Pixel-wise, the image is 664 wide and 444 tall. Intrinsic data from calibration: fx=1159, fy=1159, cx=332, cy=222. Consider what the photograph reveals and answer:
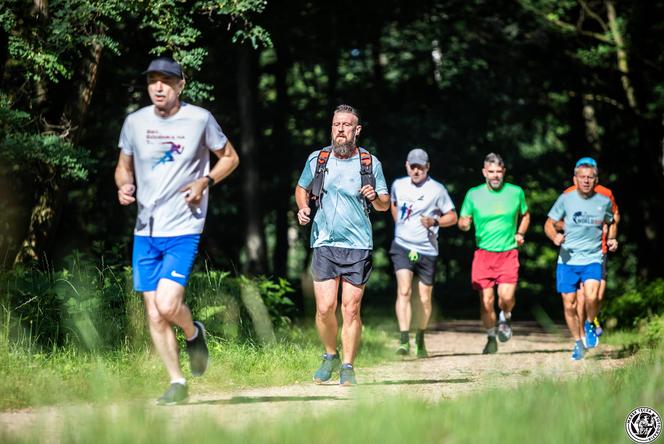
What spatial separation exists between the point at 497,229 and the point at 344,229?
465cm

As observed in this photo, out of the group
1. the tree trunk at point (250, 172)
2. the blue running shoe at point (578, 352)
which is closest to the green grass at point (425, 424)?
the blue running shoe at point (578, 352)

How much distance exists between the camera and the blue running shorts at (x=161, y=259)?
7617mm

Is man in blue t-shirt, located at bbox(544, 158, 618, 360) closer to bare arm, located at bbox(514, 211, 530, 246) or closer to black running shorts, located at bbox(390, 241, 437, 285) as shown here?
bare arm, located at bbox(514, 211, 530, 246)

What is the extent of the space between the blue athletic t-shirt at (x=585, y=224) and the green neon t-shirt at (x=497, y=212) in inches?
40.8

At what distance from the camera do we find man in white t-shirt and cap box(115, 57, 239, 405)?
7.61 metres

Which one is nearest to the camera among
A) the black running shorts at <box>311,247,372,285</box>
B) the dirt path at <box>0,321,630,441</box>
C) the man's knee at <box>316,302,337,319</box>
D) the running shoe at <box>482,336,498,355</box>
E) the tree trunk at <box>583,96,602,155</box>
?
the dirt path at <box>0,321,630,441</box>

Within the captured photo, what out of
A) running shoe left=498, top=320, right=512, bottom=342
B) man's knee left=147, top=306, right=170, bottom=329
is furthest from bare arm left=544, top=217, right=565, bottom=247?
man's knee left=147, top=306, right=170, bottom=329

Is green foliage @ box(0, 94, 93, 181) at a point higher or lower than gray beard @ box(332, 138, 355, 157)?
higher

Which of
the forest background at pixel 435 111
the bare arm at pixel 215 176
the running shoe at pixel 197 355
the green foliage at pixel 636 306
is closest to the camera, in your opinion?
the bare arm at pixel 215 176

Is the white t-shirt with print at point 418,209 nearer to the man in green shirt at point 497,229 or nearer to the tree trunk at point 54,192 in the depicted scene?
the man in green shirt at point 497,229

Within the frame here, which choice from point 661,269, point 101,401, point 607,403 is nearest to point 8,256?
point 101,401

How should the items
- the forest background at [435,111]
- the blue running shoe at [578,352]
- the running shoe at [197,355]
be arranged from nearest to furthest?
the running shoe at [197,355]
the blue running shoe at [578,352]
the forest background at [435,111]

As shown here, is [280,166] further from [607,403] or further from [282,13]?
[607,403]

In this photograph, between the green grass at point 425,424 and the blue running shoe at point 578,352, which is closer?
the green grass at point 425,424
